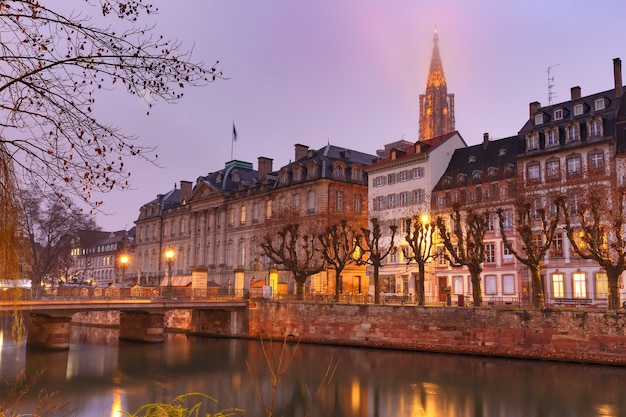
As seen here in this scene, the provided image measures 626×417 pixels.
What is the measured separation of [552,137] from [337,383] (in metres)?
25.9

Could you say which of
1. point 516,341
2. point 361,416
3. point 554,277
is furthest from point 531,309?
point 361,416

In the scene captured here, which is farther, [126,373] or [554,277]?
[554,277]

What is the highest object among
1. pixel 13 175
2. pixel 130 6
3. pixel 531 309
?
pixel 130 6

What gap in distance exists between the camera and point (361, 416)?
68.0ft

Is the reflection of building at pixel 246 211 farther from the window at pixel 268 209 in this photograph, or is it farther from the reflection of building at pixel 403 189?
the reflection of building at pixel 403 189

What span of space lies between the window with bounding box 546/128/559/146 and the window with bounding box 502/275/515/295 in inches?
382

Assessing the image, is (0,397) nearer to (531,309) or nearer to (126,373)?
(126,373)

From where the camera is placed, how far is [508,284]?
4362cm

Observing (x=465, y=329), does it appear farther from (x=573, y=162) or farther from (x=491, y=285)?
(x=573, y=162)

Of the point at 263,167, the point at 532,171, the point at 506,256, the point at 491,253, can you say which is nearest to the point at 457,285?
the point at 491,253

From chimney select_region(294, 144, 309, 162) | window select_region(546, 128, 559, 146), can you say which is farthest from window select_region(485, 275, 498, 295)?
chimney select_region(294, 144, 309, 162)

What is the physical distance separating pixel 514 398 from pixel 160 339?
2712cm

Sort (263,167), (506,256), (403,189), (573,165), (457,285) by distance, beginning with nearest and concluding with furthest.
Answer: (573,165) < (506,256) < (457,285) < (403,189) < (263,167)

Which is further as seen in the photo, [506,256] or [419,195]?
[419,195]
